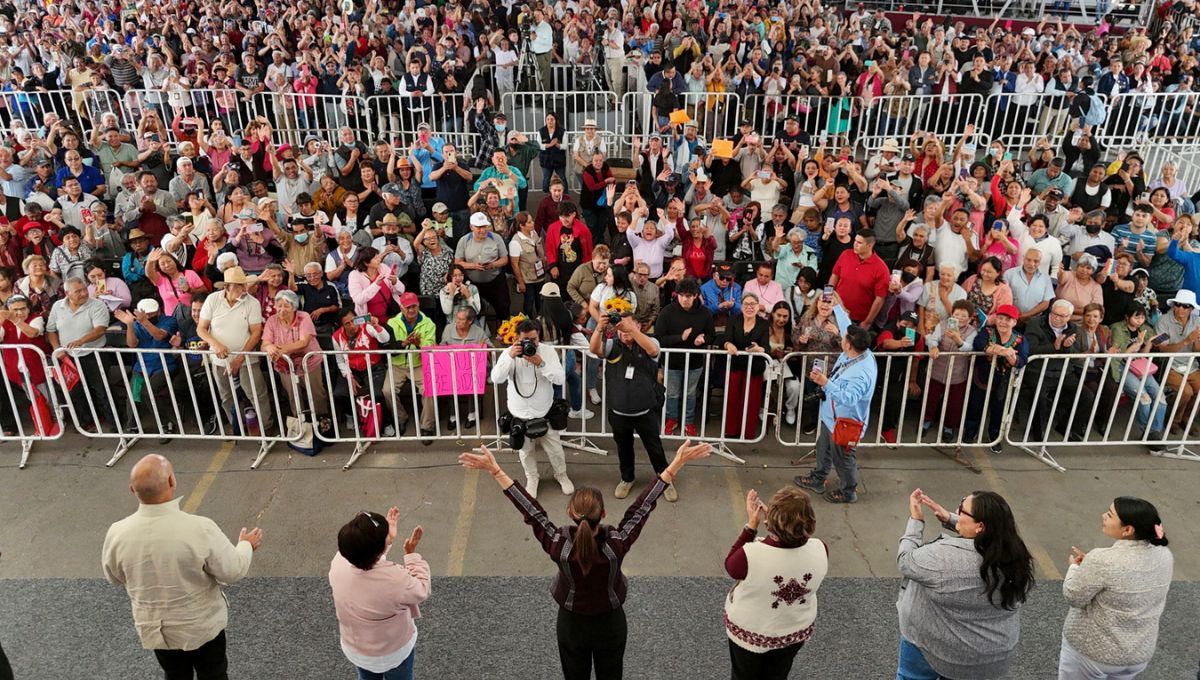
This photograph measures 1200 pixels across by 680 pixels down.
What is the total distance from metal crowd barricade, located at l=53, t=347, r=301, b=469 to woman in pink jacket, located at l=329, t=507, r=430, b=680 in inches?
135

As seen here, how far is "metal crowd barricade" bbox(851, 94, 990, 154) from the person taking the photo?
40.8ft

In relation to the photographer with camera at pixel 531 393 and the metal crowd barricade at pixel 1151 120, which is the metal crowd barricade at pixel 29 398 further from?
the metal crowd barricade at pixel 1151 120

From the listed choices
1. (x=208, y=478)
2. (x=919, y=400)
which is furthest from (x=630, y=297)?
(x=208, y=478)

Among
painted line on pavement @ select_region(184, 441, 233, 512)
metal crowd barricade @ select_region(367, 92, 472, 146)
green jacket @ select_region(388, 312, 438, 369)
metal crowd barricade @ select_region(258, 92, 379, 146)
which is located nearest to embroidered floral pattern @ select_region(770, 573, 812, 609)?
green jacket @ select_region(388, 312, 438, 369)

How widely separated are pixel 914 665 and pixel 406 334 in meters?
4.77

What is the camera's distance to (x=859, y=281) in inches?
296

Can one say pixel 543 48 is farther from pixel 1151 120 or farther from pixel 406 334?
pixel 1151 120

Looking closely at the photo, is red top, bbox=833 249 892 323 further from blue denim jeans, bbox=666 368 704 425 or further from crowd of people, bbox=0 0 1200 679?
blue denim jeans, bbox=666 368 704 425

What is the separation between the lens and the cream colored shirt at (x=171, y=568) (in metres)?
3.67

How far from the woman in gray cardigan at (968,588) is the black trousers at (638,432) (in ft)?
8.15

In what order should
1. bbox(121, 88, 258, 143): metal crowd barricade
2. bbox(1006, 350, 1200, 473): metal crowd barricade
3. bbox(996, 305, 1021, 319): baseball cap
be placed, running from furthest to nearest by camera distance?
bbox(121, 88, 258, 143): metal crowd barricade, bbox(1006, 350, 1200, 473): metal crowd barricade, bbox(996, 305, 1021, 319): baseball cap

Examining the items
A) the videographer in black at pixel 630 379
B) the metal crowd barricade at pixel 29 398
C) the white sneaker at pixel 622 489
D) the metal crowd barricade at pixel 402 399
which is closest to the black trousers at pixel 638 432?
the videographer in black at pixel 630 379

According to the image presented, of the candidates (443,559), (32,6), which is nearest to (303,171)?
(443,559)

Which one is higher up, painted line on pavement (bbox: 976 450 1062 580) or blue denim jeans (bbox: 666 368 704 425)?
blue denim jeans (bbox: 666 368 704 425)
